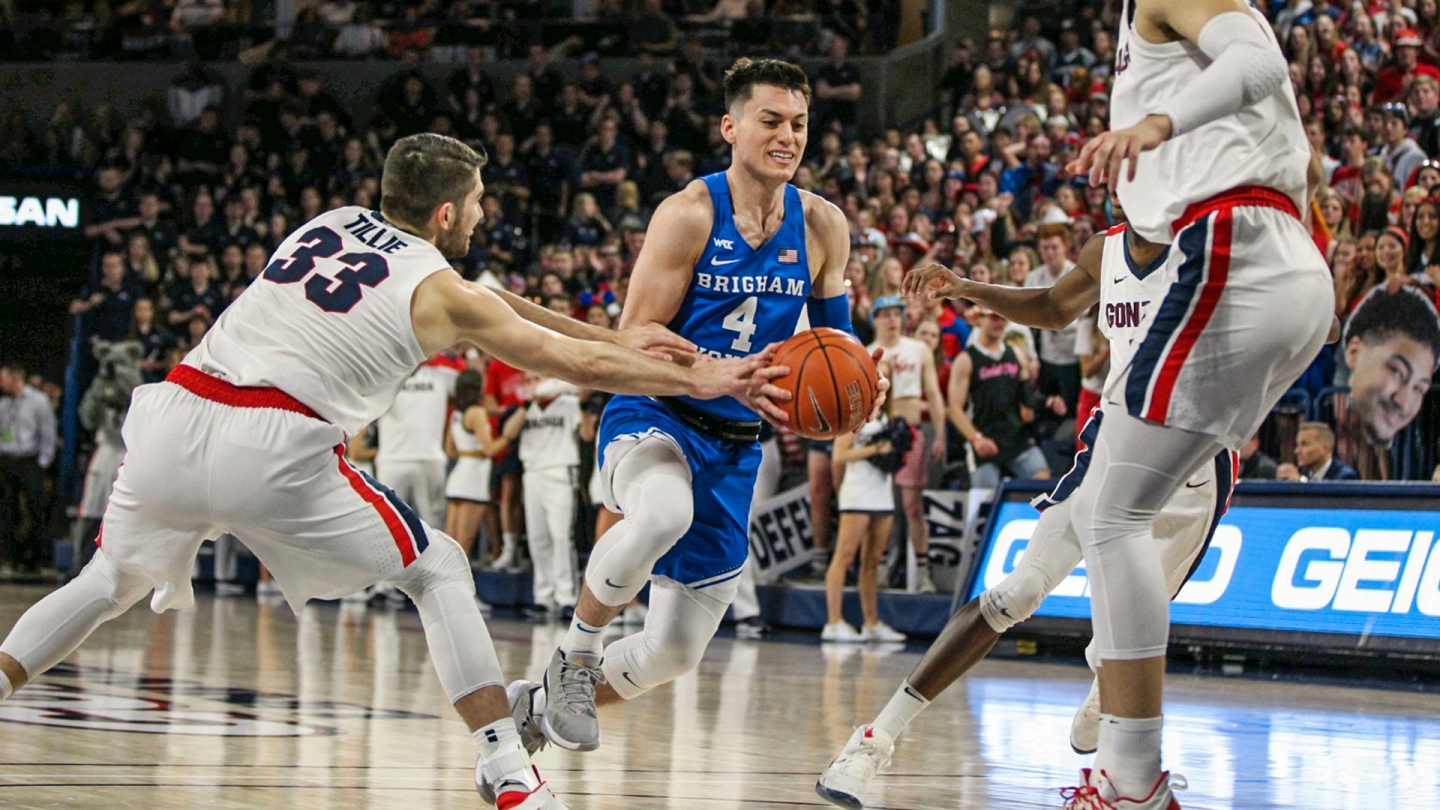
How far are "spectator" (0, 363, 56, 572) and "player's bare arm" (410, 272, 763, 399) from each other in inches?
558

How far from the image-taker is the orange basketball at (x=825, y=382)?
5152mm

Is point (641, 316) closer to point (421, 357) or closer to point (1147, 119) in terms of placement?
point (421, 357)

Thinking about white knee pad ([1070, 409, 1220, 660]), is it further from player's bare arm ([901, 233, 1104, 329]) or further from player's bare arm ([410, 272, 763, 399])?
player's bare arm ([901, 233, 1104, 329])

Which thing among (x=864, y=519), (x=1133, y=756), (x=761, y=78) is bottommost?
(x=864, y=519)

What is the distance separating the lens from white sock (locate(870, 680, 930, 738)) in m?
5.28

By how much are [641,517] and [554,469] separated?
7.94m

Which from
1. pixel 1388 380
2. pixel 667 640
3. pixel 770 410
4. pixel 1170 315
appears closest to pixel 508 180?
pixel 1388 380

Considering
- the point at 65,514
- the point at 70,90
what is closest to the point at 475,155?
the point at 65,514

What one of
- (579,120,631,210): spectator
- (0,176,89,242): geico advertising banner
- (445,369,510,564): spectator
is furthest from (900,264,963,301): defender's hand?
(0,176,89,242): geico advertising banner

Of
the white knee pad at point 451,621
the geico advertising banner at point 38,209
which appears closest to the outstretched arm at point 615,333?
the white knee pad at point 451,621

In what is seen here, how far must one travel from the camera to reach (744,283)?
5.87 metres

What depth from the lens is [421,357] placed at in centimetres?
473

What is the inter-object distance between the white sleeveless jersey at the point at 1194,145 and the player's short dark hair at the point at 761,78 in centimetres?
183

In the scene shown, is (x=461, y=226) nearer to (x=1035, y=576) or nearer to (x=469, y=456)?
(x=1035, y=576)
